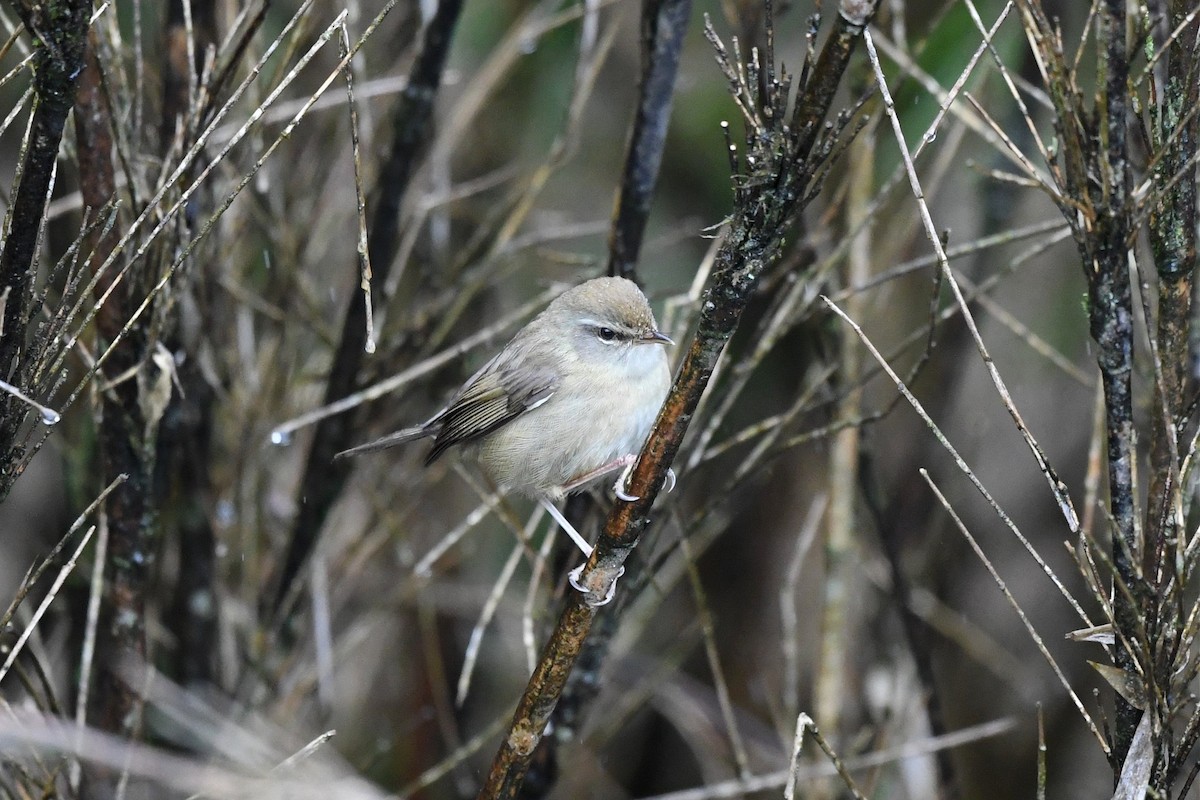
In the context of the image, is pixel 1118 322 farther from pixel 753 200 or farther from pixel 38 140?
pixel 38 140

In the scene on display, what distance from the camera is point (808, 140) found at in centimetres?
235

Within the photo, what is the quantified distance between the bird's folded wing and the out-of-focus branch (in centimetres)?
160

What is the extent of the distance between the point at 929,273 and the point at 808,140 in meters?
4.38

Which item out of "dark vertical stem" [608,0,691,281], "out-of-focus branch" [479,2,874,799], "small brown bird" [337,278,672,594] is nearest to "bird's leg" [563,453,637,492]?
"small brown bird" [337,278,672,594]

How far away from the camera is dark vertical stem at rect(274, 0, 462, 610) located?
14.6ft

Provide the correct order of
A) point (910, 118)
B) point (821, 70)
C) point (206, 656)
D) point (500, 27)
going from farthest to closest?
point (500, 27) → point (910, 118) → point (206, 656) → point (821, 70)

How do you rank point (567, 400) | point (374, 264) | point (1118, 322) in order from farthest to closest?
point (374, 264), point (567, 400), point (1118, 322)

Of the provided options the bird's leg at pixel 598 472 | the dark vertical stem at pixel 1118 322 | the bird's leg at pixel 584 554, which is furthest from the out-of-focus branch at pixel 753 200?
the bird's leg at pixel 598 472

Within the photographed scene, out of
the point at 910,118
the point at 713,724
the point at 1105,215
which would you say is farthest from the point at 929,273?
the point at 1105,215

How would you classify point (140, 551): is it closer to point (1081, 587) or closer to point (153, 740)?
point (153, 740)

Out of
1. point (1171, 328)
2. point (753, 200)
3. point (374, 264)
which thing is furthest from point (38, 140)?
point (1171, 328)

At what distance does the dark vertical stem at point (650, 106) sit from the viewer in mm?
4027

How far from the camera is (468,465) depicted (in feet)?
20.9

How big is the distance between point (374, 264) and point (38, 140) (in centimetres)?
229
